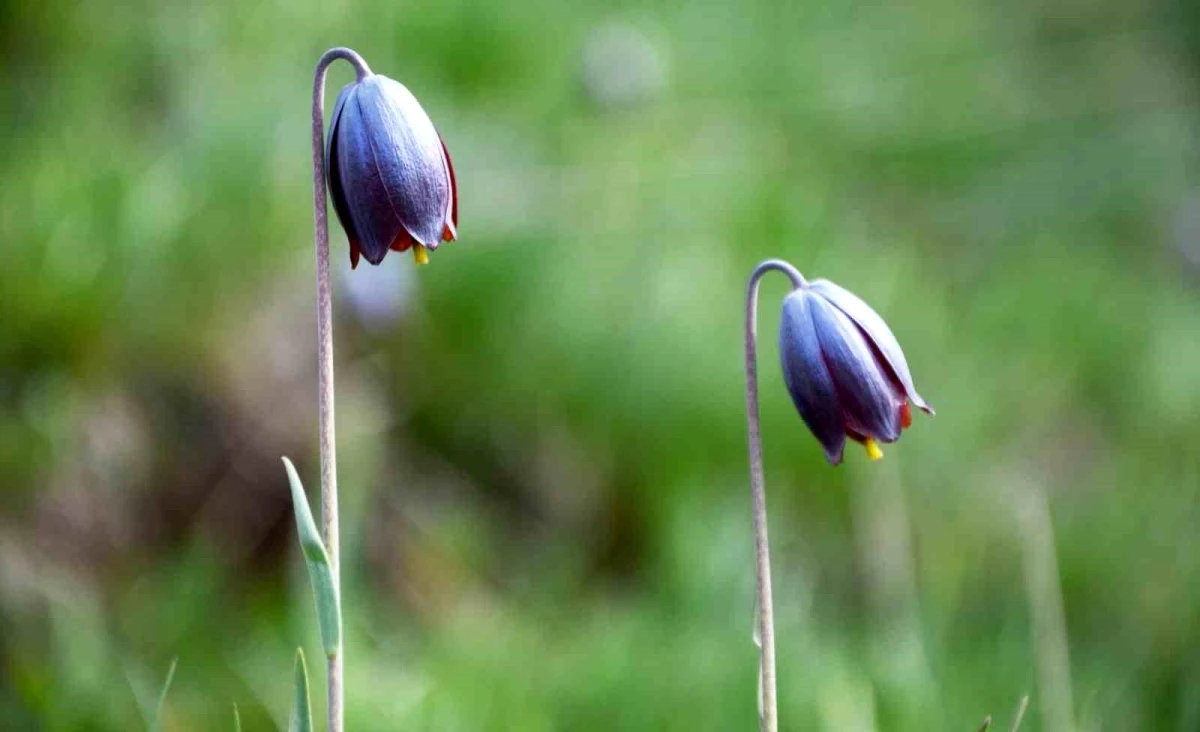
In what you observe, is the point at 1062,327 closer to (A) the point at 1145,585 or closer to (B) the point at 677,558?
(A) the point at 1145,585

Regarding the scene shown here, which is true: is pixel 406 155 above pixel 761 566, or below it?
above

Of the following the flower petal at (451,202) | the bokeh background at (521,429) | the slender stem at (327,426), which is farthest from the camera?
the bokeh background at (521,429)

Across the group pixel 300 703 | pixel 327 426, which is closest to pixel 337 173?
pixel 327 426

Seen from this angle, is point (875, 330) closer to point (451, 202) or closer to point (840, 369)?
point (840, 369)

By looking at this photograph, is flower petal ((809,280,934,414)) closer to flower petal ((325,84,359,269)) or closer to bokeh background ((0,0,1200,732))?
flower petal ((325,84,359,269))

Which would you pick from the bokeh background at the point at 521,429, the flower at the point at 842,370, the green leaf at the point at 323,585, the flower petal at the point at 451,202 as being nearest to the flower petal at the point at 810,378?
the flower at the point at 842,370

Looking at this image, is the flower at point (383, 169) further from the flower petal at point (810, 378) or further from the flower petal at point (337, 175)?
the flower petal at point (810, 378)

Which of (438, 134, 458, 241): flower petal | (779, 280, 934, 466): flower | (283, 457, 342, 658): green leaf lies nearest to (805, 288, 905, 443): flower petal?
(779, 280, 934, 466): flower
